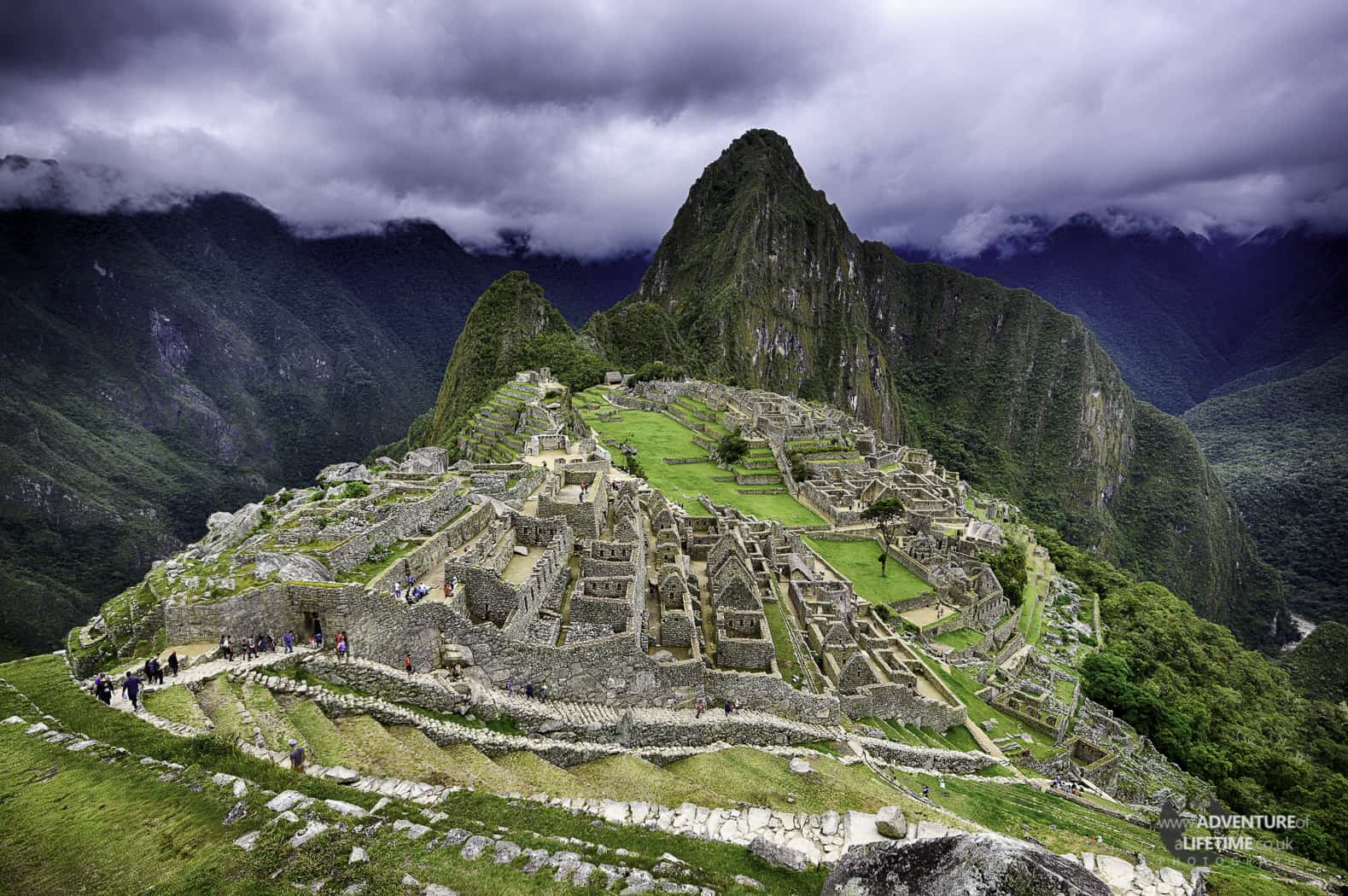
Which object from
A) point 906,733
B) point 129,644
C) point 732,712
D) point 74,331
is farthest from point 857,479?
point 74,331

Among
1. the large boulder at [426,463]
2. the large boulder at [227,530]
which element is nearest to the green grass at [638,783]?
the large boulder at [227,530]

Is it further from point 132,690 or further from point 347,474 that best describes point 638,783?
point 347,474

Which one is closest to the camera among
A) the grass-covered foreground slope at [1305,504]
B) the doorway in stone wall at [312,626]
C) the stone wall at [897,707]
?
the doorway in stone wall at [312,626]

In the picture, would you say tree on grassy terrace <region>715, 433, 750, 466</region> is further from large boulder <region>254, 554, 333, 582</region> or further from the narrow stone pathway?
the narrow stone pathway

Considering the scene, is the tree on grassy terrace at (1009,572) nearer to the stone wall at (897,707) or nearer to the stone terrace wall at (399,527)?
the stone wall at (897,707)

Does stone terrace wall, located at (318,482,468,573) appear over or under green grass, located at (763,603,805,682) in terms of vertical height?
over

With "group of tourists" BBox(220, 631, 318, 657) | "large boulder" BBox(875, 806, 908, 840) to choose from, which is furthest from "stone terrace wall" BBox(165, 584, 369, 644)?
"large boulder" BBox(875, 806, 908, 840)

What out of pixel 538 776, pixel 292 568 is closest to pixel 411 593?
pixel 292 568
